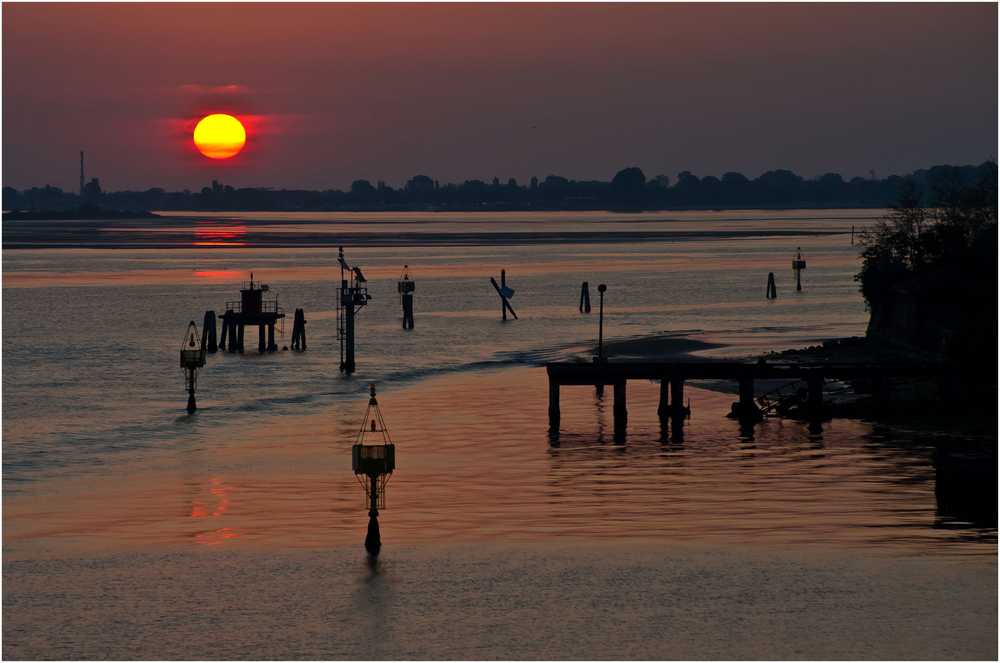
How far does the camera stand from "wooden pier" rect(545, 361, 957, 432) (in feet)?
168

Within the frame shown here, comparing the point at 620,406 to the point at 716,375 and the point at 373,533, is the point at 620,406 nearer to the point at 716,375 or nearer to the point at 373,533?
the point at 716,375

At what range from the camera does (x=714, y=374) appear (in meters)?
51.5

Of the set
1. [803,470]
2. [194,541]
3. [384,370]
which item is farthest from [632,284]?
[194,541]

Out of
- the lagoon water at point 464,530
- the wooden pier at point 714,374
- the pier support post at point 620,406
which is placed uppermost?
the wooden pier at point 714,374

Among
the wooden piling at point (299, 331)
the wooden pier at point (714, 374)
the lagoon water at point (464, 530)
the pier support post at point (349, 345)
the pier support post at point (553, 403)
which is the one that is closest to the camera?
the lagoon water at point (464, 530)

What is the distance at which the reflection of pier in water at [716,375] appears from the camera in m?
51.3

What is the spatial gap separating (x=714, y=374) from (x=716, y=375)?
0.11m

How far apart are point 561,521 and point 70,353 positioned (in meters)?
61.8

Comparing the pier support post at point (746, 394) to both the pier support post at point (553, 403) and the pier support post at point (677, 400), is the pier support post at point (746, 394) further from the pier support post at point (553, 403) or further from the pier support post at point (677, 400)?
the pier support post at point (553, 403)

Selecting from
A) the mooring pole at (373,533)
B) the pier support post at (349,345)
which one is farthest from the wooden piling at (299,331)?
the mooring pole at (373,533)

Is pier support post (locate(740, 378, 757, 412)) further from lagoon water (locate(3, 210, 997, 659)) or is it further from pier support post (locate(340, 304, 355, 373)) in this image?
pier support post (locate(340, 304, 355, 373))

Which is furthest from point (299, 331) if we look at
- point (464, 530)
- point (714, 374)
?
point (464, 530)

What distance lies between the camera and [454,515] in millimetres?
35969

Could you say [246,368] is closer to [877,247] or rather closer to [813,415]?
[813,415]
